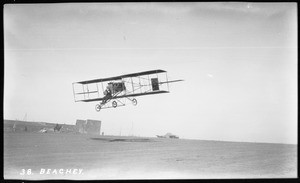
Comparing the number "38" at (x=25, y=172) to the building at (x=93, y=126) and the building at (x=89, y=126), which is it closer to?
the building at (x=89, y=126)

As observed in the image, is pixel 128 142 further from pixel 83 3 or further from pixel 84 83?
pixel 83 3

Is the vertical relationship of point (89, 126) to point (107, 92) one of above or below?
below

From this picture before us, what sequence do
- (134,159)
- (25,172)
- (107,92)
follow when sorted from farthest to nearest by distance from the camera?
(107,92)
(134,159)
(25,172)

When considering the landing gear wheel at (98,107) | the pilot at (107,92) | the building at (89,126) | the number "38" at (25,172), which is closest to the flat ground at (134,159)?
the number "38" at (25,172)

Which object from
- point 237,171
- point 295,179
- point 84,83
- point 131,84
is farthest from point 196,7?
point 295,179

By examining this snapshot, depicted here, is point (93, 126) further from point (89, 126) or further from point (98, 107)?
point (98, 107)

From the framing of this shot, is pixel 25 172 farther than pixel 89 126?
No

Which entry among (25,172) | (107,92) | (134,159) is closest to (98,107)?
(107,92)
